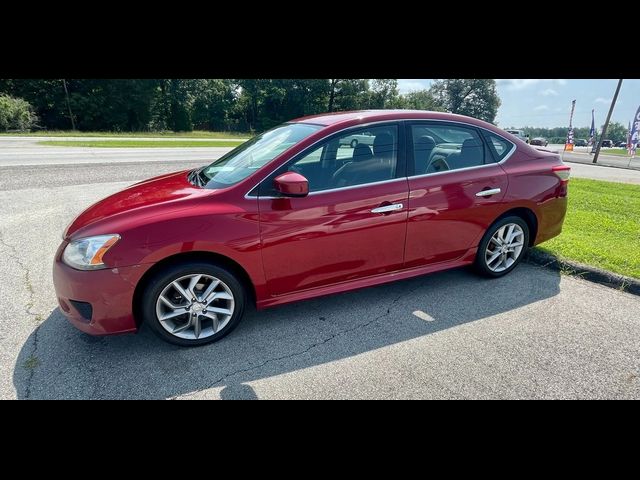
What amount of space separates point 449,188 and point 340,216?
45.8 inches

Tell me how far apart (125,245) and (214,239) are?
59 centimetres

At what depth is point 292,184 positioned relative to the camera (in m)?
2.58

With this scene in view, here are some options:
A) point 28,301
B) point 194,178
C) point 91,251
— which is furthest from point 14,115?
point 91,251

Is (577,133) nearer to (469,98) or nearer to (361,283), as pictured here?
(469,98)

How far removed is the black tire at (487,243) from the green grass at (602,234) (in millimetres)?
667

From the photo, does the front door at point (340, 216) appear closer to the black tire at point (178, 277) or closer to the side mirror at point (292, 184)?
the side mirror at point (292, 184)

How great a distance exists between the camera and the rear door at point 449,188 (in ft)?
10.5

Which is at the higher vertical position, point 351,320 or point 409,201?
point 409,201

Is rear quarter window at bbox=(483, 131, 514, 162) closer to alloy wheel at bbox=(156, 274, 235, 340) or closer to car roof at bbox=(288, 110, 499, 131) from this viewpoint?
car roof at bbox=(288, 110, 499, 131)

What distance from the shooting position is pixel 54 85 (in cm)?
3328

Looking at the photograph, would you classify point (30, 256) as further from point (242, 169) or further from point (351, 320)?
point (351, 320)

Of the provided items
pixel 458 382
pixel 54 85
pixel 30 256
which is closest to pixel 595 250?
pixel 458 382

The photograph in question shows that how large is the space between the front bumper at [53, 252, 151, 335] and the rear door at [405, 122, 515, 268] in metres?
2.31

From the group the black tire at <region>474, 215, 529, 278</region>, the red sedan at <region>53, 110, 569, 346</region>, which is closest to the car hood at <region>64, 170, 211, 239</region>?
the red sedan at <region>53, 110, 569, 346</region>
